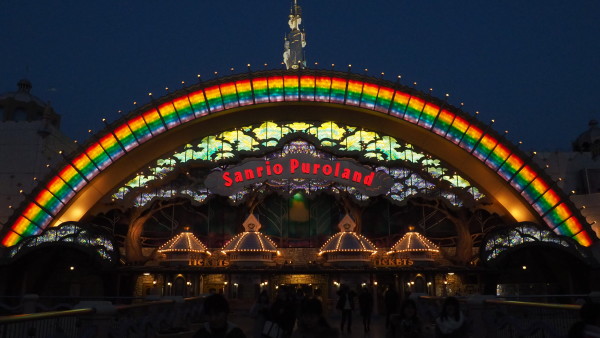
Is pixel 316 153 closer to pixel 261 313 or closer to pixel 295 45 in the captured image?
pixel 295 45

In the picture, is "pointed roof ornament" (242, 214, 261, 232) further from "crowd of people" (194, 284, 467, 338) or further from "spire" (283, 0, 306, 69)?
"crowd of people" (194, 284, 467, 338)

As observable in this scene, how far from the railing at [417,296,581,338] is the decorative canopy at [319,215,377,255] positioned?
45.9 ft

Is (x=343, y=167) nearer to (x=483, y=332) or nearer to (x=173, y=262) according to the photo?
(x=173, y=262)

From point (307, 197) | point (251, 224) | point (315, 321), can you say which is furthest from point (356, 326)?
point (315, 321)

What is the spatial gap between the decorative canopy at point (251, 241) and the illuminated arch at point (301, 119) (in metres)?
6.72

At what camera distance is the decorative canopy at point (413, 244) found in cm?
2998

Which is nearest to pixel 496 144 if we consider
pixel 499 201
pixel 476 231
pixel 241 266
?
pixel 499 201

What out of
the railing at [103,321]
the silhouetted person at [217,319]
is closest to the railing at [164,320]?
the railing at [103,321]

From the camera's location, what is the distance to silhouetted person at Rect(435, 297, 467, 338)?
27.7ft

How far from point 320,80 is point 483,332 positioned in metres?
22.0

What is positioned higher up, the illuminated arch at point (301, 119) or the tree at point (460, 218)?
the illuminated arch at point (301, 119)

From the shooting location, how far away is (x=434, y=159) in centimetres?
3375

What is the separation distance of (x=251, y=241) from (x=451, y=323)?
2202cm

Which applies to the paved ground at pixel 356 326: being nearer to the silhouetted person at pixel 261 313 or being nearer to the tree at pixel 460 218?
the silhouetted person at pixel 261 313
